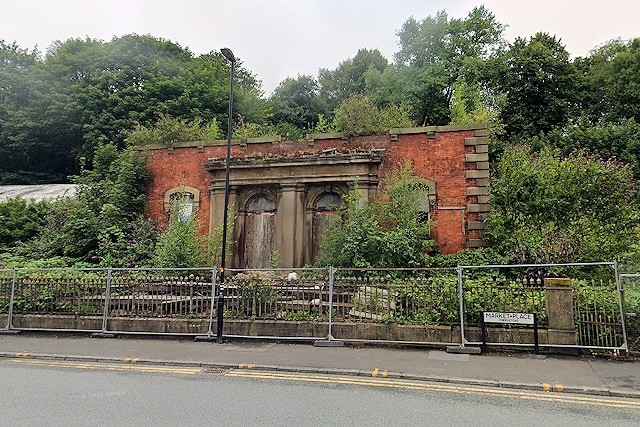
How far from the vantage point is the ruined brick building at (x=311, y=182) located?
15.8 metres

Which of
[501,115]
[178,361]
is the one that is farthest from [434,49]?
[178,361]

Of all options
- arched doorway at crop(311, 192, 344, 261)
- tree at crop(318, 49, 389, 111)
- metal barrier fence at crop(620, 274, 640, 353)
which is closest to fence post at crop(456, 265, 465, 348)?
metal barrier fence at crop(620, 274, 640, 353)

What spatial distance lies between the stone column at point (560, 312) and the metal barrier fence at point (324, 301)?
0.32 ft

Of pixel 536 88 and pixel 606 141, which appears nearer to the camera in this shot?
pixel 606 141

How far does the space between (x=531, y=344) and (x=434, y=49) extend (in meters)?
34.8

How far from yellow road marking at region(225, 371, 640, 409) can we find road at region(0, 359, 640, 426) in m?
0.02

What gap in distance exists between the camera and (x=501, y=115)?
3400cm

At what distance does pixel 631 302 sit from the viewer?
9312 millimetres

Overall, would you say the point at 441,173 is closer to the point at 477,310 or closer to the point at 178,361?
the point at 477,310

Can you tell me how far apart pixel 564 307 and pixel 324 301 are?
519 centimetres

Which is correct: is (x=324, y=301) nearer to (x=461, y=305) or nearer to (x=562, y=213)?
(x=461, y=305)

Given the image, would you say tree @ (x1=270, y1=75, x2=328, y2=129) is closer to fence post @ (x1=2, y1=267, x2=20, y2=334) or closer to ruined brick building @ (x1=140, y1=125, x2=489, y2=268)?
ruined brick building @ (x1=140, y1=125, x2=489, y2=268)

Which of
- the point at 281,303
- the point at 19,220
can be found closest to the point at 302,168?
the point at 281,303

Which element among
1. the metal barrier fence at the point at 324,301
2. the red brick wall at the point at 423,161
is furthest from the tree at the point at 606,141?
the metal barrier fence at the point at 324,301
